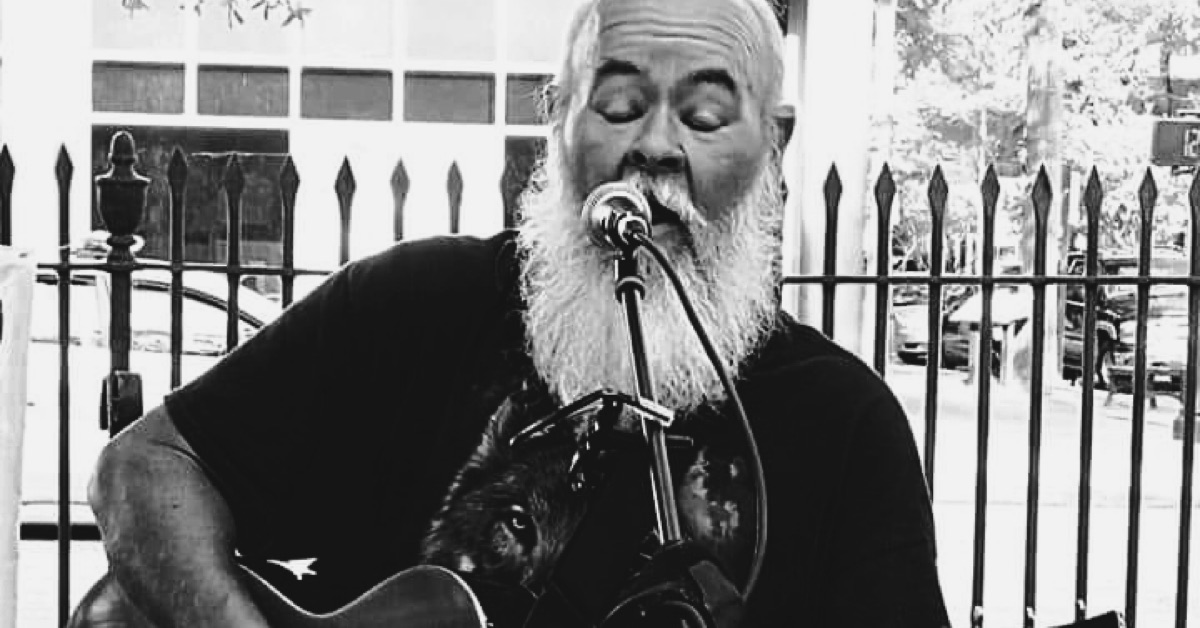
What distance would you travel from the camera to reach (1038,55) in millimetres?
14406

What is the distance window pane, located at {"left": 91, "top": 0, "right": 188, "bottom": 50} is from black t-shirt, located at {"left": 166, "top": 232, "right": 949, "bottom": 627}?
8.13 metres

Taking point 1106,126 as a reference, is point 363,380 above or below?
below

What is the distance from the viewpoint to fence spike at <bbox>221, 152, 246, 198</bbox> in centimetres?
419

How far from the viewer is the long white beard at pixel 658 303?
6.64ft

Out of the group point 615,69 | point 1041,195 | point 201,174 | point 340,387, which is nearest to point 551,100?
point 615,69

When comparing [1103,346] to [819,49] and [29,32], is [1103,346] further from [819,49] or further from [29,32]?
[29,32]

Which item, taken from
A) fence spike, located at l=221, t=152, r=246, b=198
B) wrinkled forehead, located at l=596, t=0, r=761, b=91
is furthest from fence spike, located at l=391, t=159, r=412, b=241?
wrinkled forehead, located at l=596, t=0, r=761, b=91

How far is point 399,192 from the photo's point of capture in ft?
14.2

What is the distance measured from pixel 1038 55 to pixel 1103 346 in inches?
114

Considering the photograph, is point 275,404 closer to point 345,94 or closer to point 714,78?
point 714,78

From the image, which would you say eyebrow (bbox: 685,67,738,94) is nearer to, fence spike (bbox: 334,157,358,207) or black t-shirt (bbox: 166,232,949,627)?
black t-shirt (bbox: 166,232,949,627)

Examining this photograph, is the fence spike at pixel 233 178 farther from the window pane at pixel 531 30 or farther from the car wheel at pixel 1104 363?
the car wheel at pixel 1104 363

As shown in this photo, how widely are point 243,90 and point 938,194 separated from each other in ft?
21.0

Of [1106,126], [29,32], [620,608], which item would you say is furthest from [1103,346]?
[620,608]
